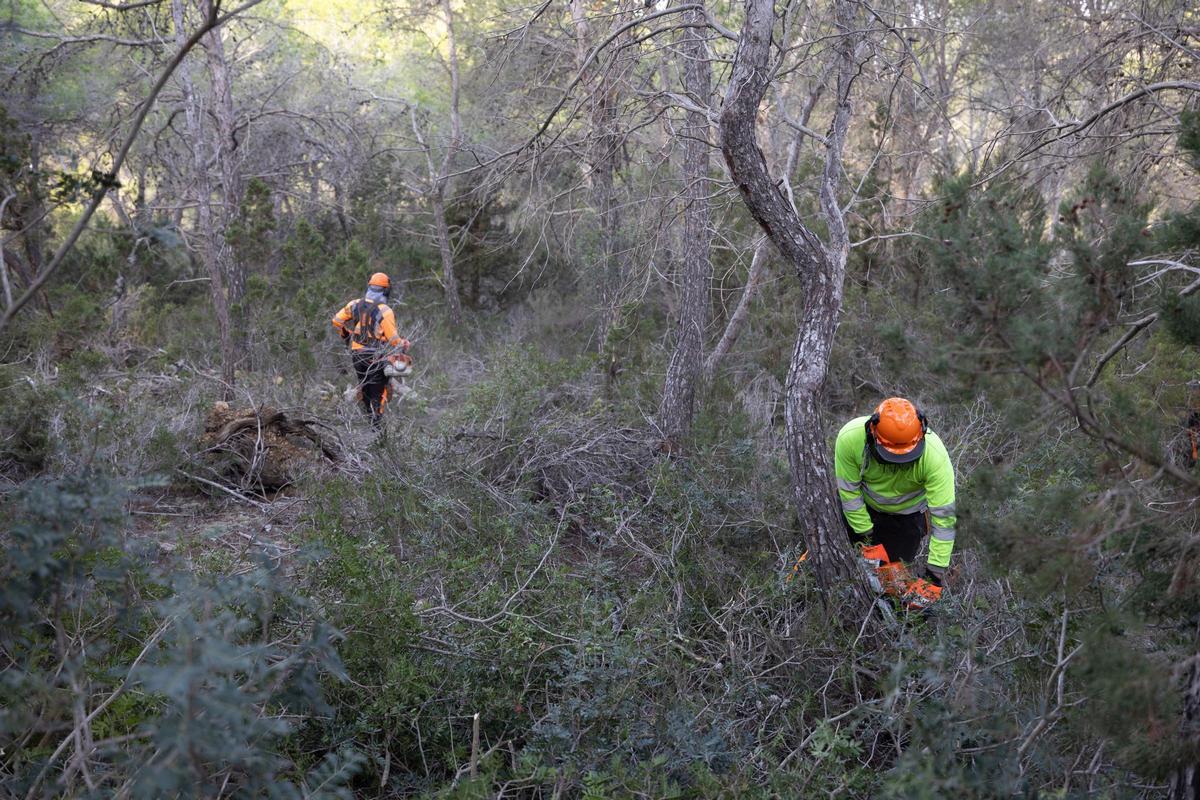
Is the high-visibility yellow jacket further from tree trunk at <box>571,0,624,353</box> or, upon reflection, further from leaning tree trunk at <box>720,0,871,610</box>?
tree trunk at <box>571,0,624,353</box>

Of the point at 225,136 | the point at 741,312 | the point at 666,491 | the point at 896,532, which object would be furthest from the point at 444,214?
the point at 896,532

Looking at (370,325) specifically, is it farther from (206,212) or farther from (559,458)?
(559,458)

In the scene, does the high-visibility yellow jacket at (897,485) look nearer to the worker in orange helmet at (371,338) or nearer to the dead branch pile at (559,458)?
the dead branch pile at (559,458)

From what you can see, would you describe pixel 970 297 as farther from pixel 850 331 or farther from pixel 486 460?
pixel 850 331

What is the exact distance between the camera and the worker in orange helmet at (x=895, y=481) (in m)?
4.71

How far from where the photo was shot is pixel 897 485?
5.06 meters

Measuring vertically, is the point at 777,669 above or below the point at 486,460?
below

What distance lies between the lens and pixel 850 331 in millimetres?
9117

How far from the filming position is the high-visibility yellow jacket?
4785mm

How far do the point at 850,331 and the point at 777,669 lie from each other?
18.0ft

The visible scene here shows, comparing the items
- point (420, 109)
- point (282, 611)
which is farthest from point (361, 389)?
point (420, 109)

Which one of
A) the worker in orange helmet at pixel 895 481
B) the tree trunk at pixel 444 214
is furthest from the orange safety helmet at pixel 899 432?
the tree trunk at pixel 444 214

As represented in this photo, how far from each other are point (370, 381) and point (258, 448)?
1570 millimetres

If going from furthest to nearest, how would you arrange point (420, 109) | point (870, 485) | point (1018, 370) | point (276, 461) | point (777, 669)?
point (420, 109)
point (276, 461)
point (870, 485)
point (777, 669)
point (1018, 370)
